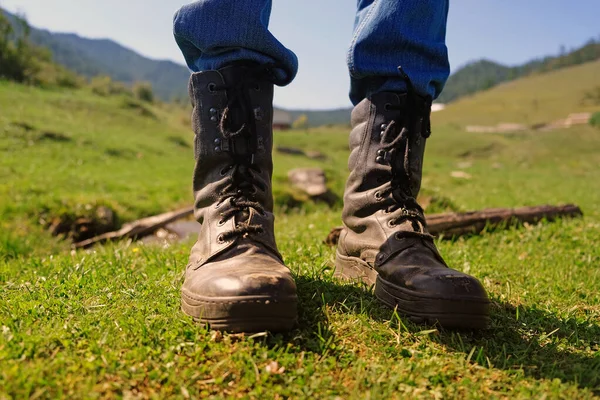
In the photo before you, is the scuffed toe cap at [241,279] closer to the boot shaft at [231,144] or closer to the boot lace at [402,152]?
the boot shaft at [231,144]

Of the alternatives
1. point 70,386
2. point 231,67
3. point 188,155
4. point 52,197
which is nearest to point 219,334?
point 70,386

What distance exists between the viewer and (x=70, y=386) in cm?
154

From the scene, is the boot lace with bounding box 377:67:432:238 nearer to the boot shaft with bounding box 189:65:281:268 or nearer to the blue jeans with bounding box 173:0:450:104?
the blue jeans with bounding box 173:0:450:104

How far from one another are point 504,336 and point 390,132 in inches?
46.8

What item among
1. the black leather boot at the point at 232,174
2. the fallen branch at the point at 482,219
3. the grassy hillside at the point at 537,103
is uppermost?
the grassy hillside at the point at 537,103

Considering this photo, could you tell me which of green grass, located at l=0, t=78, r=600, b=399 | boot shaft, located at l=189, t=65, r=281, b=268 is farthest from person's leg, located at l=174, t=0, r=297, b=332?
green grass, located at l=0, t=78, r=600, b=399

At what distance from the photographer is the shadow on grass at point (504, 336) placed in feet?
6.21

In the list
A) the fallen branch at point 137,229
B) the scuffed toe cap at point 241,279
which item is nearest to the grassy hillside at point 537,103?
the fallen branch at point 137,229

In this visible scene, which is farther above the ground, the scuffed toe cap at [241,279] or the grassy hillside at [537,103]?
the grassy hillside at [537,103]

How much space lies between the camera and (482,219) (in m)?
4.83

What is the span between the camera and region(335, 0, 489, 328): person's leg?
8.04 ft

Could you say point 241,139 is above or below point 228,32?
below

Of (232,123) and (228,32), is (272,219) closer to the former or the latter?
(232,123)

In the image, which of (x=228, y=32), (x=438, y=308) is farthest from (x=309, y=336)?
(x=228, y=32)
